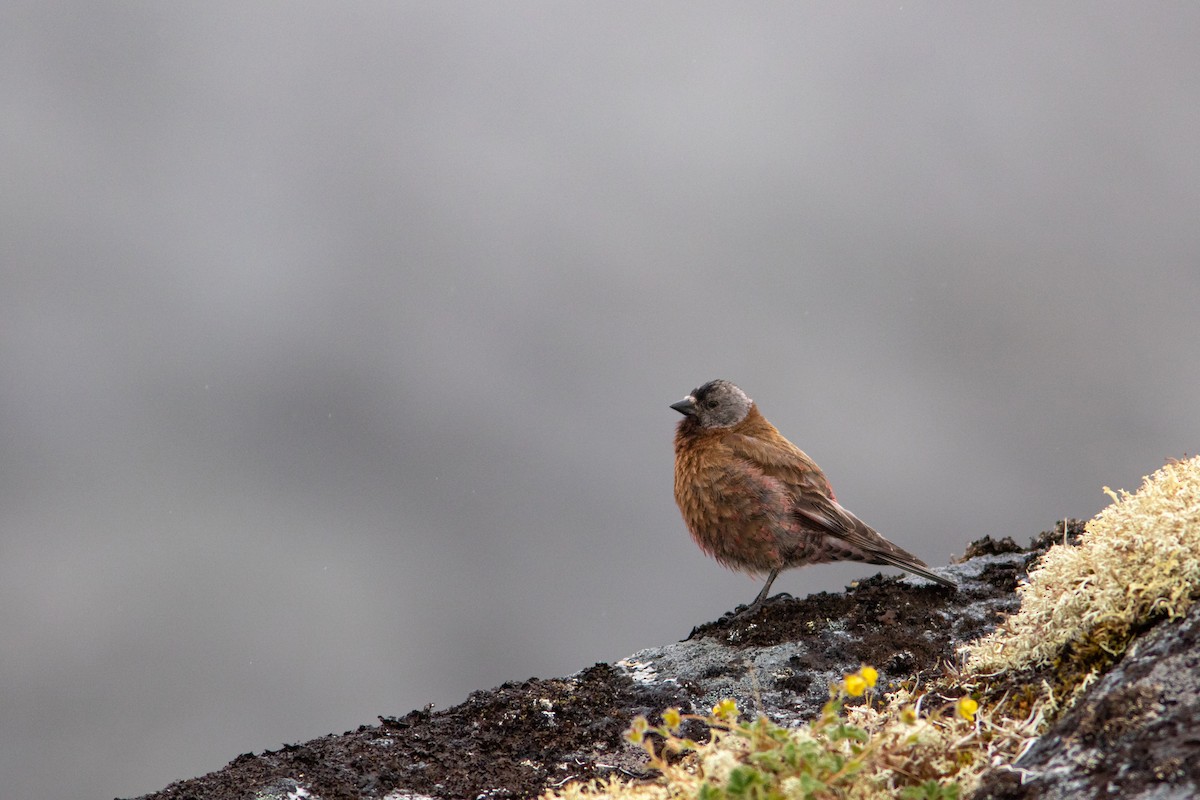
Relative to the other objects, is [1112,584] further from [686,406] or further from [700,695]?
[686,406]

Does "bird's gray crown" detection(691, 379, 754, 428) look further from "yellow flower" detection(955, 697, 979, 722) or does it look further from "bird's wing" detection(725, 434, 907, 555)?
"yellow flower" detection(955, 697, 979, 722)

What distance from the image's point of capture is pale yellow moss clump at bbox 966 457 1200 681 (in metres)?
2.40

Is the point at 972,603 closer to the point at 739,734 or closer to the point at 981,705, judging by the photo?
the point at 981,705

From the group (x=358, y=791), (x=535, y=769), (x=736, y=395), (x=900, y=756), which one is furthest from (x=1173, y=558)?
(x=736, y=395)

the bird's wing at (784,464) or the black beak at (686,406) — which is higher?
the black beak at (686,406)

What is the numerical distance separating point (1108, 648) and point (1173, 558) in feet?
0.81

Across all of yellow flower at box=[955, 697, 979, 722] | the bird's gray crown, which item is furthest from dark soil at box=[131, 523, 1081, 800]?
the bird's gray crown

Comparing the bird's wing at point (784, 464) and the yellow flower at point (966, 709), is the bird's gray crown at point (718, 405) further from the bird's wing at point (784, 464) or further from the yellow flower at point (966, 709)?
the yellow flower at point (966, 709)

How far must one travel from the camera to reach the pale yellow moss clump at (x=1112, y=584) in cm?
240

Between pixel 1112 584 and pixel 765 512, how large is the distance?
4.22 m

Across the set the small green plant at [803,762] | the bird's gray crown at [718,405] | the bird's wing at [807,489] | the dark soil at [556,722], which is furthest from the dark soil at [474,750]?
the bird's gray crown at [718,405]

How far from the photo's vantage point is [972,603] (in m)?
5.22

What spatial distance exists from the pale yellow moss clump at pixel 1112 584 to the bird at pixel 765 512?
12.4 ft

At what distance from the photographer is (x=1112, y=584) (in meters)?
2.50
